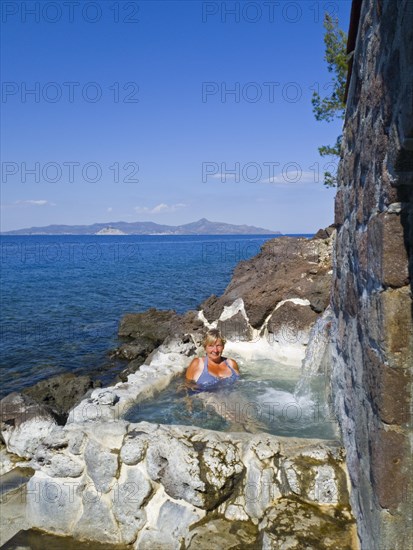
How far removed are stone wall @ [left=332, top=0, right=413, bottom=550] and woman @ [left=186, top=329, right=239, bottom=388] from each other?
396 cm

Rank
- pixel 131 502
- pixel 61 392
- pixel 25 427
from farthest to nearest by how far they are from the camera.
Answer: pixel 61 392 < pixel 25 427 < pixel 131 502

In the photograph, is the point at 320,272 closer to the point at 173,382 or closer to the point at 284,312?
the point at 284,312

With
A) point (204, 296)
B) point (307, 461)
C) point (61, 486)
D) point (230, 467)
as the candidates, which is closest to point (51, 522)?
point (61, 486)

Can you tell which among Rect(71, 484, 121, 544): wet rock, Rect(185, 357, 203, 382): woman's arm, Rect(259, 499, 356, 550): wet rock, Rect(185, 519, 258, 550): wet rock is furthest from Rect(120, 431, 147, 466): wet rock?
Rect(185, 357, 203, 382): woman's arm

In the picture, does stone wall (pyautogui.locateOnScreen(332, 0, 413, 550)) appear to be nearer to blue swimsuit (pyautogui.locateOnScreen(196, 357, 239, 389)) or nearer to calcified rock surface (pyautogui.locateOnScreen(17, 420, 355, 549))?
calcified rock surface (pyautogui.locateOnScreen(17, 420, 355, 549))

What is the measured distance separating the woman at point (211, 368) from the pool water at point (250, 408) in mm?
159

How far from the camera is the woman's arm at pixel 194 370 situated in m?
7.49

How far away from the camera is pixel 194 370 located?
755cm

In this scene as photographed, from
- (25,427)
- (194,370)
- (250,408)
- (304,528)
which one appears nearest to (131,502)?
(304,528)

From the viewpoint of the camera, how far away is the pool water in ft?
19.4

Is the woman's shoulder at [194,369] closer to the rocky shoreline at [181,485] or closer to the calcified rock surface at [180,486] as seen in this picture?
the rocky shoreline at [181,485]

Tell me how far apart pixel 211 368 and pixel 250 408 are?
3.68 feet

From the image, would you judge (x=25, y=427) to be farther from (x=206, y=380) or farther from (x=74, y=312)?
(x=74, y=312)

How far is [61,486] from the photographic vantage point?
16.8ft
